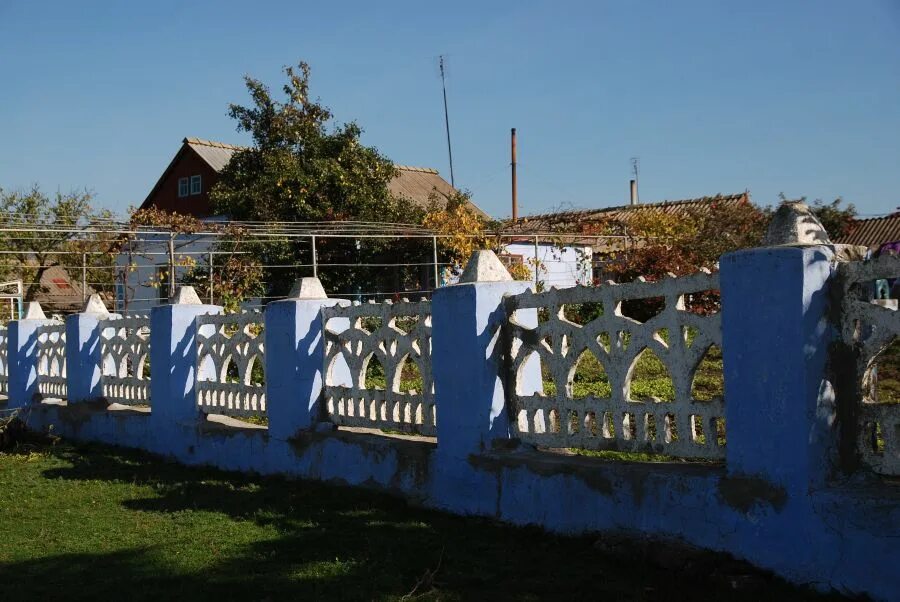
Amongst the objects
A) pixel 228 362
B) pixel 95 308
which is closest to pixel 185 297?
pixel 228 362

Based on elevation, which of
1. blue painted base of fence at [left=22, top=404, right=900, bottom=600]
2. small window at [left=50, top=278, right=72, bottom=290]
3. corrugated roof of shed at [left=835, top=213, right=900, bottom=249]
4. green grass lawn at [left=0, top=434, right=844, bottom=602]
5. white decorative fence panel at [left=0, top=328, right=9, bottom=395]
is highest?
corrugated roof of shed at [left=835, top=213, right=900, bottom=249]

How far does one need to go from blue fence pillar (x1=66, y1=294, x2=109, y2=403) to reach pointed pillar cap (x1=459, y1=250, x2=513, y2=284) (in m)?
6.43

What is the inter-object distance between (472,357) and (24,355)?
904 cm

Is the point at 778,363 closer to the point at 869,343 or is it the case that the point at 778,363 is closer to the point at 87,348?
the point at 869,343

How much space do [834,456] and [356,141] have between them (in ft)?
71.9

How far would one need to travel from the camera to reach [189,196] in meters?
31.5

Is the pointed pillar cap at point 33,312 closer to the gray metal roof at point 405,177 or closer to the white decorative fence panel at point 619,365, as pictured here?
the white decorative fence panel at point 619,365

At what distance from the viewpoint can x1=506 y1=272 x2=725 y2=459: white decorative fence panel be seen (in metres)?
4.82

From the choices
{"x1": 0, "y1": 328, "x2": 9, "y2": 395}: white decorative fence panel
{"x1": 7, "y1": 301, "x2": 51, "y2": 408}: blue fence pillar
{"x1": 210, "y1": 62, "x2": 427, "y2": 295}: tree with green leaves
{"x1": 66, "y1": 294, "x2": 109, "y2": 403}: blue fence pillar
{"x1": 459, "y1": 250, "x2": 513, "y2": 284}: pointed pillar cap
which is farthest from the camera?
{"x1": 210, "y1": 62, "x2": 427, "y2": 295}: tree with green leaves

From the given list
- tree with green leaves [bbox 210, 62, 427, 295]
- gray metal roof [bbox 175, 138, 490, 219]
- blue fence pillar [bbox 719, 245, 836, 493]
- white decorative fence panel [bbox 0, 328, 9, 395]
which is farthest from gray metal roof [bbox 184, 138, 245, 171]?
blue fence pillar [bbox 719, 245, 836, 493]

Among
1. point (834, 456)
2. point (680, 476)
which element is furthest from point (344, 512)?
point (834, 456)

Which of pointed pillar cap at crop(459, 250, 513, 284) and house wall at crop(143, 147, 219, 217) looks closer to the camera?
pointed pillar cap at crop(459, 250, 513, 284)

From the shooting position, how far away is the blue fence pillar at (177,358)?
30.1 ft

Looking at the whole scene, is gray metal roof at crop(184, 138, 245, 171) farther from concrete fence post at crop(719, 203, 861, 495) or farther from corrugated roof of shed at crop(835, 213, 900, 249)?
concrete fence post at crop(719, 203, 861, 495)
